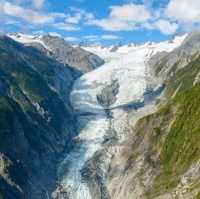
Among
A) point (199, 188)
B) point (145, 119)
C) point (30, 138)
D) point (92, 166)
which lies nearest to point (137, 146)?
point (145, 119)

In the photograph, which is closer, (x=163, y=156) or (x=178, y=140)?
(x=178, y=140)

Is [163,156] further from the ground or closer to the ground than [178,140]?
closer to the ground

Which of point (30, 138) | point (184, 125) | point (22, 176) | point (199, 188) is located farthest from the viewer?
point (30, 138)

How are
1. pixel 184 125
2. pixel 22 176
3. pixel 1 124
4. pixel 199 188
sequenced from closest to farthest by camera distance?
pixel 199 188
pixel 184 125
pixel 22 176
pixel 1 124

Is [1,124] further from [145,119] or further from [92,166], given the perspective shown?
[145,119]

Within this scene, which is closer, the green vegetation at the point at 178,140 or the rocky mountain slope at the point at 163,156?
the rocky mountain slope at the point at 163,156

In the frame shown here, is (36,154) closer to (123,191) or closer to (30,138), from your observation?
(30,138)

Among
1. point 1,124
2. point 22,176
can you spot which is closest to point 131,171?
point 22,176

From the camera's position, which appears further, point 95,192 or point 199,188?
point 95,192

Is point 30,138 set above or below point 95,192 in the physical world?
above

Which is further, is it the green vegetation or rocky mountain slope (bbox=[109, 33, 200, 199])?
the green vegetation
